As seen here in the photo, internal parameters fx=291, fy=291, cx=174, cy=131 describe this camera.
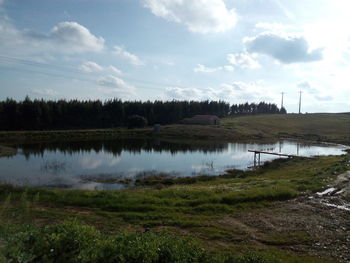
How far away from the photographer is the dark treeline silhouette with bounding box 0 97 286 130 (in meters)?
89.5

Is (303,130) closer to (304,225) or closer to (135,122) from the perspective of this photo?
(135,122)

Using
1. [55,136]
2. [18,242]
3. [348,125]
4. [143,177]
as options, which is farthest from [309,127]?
[18,242]

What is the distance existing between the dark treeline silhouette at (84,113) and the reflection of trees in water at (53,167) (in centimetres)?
5929

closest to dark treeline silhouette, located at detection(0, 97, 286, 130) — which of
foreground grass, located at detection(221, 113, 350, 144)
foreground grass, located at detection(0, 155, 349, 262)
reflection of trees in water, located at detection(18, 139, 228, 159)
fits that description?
foreground grass, located at detection(221, 113, 350, 144)

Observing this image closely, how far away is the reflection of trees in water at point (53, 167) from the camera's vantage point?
33094mm

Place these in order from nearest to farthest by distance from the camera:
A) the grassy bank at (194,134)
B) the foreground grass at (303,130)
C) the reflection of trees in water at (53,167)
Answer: the reflection of trees in water at (53,167) < the grassy bank at (194,134) < the foreground grass at (303,130)

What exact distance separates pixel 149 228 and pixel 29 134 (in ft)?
239

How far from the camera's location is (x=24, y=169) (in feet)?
111

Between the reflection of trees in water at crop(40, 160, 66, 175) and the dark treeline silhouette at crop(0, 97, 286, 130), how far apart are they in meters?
59.3

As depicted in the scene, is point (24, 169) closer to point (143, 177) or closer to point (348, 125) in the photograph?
point (143, 177)

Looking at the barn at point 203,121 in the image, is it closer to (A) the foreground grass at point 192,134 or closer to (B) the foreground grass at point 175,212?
(A) the foreground grass at point 192,134

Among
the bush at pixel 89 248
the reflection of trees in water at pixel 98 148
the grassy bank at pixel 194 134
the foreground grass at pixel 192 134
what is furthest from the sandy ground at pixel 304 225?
the grassy bank at pixel 194 134

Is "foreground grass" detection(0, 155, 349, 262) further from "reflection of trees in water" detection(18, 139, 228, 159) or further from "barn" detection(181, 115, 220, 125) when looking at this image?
"barn" detection(181, 115, 220, 125)

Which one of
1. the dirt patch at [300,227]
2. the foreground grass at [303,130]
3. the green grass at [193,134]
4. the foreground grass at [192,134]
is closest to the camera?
the dirt patch at [300,227]
